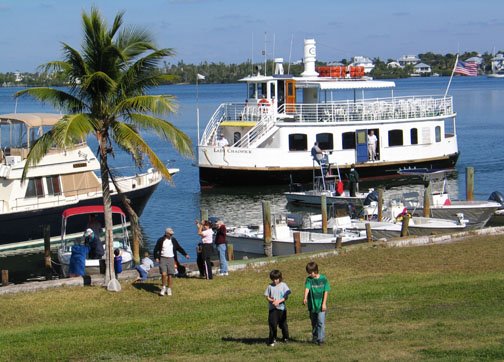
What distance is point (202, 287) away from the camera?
19.7 meters

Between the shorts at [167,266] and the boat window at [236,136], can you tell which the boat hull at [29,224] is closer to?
the boat window at [236,136]

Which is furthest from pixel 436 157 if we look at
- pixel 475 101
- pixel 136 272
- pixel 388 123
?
pixel 475 101

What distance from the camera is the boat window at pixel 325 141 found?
1895 inches

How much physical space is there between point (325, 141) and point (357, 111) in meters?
2.85

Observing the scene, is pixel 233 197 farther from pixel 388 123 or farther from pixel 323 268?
pixel 323 268

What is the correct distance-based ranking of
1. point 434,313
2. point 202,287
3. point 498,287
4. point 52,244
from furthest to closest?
point 52,244 → point 202,287 → point 498,287 → point 434,313

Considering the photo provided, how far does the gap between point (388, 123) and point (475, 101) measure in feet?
311

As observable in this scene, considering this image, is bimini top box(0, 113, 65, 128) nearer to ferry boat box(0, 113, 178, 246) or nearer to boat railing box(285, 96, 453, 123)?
ferry boat box(0, 113, 178, 246)

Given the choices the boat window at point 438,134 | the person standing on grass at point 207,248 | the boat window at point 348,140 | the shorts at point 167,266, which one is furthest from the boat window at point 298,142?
the shorts at point 167,266

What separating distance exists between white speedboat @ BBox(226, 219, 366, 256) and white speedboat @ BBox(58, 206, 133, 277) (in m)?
3.64

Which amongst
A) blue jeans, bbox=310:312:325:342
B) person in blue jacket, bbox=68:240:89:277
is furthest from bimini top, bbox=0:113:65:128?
blue jeans, bbox=310:312:325:342

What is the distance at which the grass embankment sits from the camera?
13.8 metres

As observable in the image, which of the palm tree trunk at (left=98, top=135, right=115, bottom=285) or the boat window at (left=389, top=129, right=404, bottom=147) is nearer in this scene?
the palm tree trunk at (left=98, top=135, right=115, bottom=285)

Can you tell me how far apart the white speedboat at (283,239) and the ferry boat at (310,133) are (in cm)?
1585
